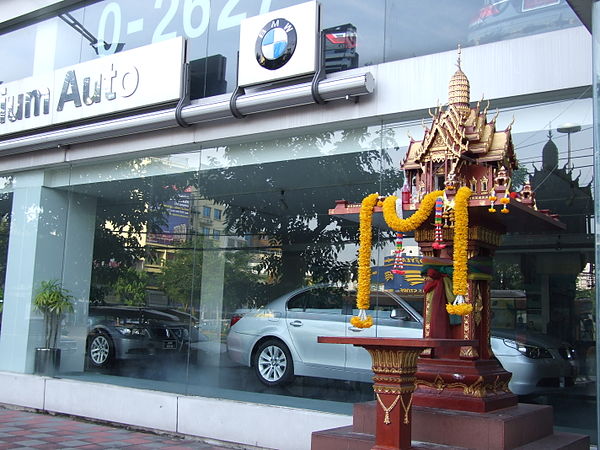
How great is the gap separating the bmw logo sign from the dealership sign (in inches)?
48.3

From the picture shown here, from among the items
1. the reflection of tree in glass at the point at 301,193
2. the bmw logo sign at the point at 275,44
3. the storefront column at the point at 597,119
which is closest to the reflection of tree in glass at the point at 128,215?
the reflection of tree in glass at the point at 301,193

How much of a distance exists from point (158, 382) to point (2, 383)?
2725mm

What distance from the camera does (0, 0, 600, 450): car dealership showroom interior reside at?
568cm

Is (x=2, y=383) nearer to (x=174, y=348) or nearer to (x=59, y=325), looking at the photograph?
(x=59, y=325)

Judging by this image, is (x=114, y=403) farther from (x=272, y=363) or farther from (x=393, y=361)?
(x=393, y=361)

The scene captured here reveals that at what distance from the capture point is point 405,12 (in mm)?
7367

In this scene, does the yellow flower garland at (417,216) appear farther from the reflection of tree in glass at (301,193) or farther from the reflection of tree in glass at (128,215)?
the reflection of tree in glass at (128,215)

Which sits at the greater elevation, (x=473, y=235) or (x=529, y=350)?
(x=473, y=235)

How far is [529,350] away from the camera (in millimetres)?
6559

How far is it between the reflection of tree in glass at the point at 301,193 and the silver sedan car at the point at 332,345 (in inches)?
12.4

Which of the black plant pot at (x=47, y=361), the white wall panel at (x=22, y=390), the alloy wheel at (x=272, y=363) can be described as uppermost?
the alloy wheel at (x=272, y=363)

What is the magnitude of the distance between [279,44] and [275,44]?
2.3 inches

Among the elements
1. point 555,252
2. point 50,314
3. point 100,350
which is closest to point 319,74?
point 555,252

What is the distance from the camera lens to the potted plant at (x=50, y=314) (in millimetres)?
9961
